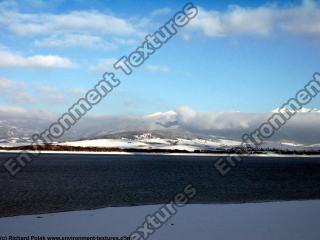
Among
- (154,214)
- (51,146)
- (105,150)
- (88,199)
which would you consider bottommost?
(154,214)

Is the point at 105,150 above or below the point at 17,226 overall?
above

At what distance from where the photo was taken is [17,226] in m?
14.2

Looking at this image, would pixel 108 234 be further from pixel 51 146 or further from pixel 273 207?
pixel 51 146

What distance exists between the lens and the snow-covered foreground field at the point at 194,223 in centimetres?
1312

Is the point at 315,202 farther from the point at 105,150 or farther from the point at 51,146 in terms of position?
the point at 51,146

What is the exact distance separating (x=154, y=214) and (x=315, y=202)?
8.47 metres

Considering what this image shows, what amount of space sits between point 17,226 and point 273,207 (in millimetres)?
10344

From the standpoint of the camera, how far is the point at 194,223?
1473 cm

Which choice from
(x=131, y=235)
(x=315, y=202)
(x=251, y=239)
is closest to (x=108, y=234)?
(x=131, y=235)

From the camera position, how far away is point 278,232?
13.5 m

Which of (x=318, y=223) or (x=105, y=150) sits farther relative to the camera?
(x=105, y=150)

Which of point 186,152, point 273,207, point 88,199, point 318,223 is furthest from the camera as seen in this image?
point 186,152

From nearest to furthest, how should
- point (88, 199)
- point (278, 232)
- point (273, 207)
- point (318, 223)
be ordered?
point (278, 232), point (318, 223), point (273, 207), point (88, 199)

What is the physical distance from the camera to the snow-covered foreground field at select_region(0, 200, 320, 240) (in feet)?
→ 43.1
